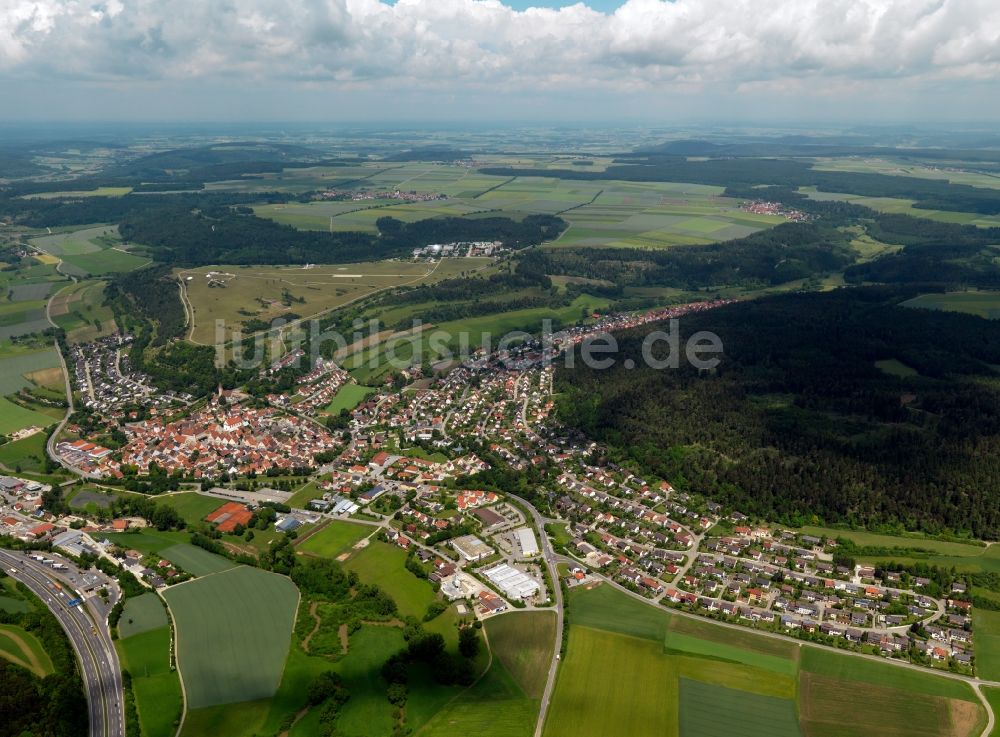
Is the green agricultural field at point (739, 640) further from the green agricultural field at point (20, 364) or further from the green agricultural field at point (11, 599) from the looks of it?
the green agricultural field at point (20, 364)

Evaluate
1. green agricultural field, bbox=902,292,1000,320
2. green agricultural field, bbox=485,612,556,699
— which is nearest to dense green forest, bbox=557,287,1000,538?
green agricultural field, bbox=902,292,1000,320

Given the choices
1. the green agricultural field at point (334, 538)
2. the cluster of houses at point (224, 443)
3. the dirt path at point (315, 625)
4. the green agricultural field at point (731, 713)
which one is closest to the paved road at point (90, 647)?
the dirt path at point (315, 625)

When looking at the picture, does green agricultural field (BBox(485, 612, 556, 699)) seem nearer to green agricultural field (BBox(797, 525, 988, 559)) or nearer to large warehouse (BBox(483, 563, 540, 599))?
large warehouse (BBox(483, 563, 540, 599))

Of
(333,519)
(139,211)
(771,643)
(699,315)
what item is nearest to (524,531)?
(333,519)

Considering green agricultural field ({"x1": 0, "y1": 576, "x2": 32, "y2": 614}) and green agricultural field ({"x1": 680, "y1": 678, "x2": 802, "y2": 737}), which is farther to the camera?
green agricultural field ({"x1": 0, "y1": 576, "x2": 32, "y2": 614})

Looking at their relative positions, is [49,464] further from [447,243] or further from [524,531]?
[447,243]
